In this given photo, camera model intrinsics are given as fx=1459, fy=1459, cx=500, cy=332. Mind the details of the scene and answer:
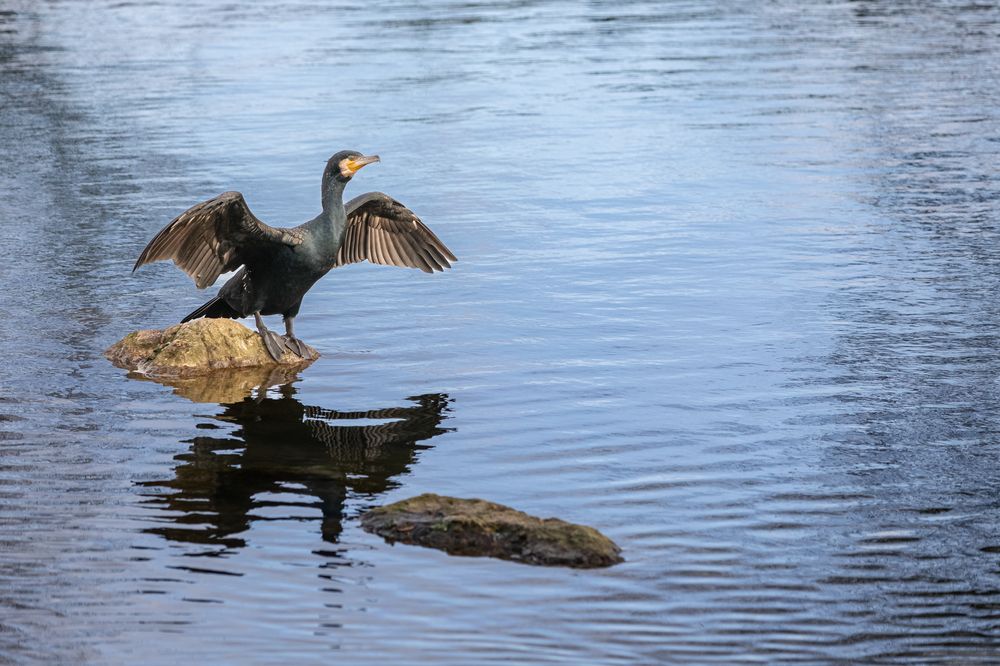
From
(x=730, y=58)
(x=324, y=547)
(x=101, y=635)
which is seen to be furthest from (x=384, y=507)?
(x=730, y=58)

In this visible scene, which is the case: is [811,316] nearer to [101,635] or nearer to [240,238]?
[240,238]

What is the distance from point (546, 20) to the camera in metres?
36.5

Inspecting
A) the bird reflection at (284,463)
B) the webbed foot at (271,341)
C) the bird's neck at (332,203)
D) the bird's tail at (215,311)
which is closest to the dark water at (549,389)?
the bird reflection at (284,463)

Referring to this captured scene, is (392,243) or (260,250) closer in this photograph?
(260,250)

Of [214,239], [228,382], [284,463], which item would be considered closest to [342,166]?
[214,239]

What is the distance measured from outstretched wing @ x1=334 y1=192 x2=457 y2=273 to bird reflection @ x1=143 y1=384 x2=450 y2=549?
2.14 metres

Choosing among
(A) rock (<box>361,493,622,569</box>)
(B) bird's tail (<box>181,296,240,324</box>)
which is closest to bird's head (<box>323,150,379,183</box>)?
(B) bird's tail (<box>181,296,240,324</box>)

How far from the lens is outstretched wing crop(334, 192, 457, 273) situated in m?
12.2

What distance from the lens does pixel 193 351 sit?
36.4 feet

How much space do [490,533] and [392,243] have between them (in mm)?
5280

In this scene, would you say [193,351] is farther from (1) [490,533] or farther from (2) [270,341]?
(1) [490,533]

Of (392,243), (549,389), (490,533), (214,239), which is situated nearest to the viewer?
(490,533)

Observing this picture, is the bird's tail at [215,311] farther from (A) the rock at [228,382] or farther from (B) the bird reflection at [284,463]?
(B) the bird reflection at [284,463]

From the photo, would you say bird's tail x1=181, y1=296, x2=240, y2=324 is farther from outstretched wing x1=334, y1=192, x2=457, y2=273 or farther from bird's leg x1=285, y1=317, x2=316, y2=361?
outstretched wing x1=334, y1=192, x2=457, y2=273
